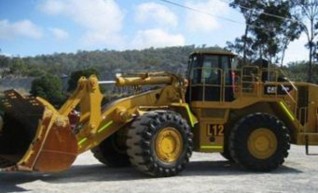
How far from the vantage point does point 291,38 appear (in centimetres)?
4547

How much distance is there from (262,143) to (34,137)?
542cm

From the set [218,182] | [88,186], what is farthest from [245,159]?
[88,186]

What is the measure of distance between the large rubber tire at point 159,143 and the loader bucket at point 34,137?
1423mm

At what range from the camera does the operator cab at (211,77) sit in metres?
13.7

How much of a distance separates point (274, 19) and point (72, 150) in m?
36.1

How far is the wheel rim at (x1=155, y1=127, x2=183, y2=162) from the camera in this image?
485 inches

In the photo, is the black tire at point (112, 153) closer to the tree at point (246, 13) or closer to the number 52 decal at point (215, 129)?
the number 52 decal at point (215, 129)

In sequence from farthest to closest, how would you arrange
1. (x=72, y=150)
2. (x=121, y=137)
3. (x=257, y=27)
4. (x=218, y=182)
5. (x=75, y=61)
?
(x=75, y=61), (x=257, y=27), (x=121, y=137), (x=218, y=182), (x=72, y=150)

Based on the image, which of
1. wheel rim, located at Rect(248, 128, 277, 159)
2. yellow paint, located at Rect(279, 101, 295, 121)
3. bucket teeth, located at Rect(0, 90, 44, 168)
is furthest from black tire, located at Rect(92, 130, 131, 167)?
yellow paint, located at Rect(279, 101, 295, 121)

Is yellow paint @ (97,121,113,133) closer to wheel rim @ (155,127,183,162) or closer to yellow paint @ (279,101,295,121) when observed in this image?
wheel rim @ (155,127,183,162)

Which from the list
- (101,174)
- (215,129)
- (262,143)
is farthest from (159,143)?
(262,143)

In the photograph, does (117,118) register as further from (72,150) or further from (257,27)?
(257,27)

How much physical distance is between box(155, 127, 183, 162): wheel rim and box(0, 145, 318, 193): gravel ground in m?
0.47

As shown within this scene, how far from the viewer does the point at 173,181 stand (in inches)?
466
